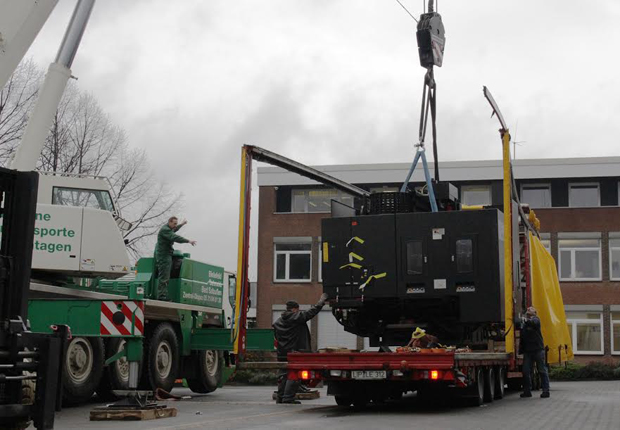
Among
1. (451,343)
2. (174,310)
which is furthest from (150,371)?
(451,343)

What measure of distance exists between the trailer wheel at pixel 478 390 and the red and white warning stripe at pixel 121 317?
201 inches

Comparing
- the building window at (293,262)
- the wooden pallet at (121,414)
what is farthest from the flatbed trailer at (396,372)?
the building window at (293,262)

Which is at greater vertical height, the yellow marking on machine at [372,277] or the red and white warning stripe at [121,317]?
the yellow marking on machine at [372,277]

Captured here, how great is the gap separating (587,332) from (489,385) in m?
29.6

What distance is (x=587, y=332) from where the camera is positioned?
42.5 m

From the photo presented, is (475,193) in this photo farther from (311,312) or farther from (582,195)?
(311,312)

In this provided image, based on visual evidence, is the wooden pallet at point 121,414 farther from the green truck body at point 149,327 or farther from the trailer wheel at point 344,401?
the trailer wheel at point 344,401

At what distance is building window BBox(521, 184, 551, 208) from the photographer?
144 ft

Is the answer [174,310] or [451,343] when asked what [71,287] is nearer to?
[174,310]

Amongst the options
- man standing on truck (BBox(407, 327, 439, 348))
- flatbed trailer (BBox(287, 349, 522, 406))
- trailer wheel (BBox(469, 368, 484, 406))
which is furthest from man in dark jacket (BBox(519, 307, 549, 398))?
man standing on truck (BBox(407, 327, 439, 348))

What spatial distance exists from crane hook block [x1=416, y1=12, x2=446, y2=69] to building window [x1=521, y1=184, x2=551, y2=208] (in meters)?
31.0

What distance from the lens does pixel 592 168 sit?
4266cm

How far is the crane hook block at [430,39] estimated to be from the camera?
45.3ft

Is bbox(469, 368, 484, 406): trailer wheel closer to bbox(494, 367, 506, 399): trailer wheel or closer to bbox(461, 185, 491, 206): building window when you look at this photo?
bbox(494, 367, 506, 399): trailer wheel
